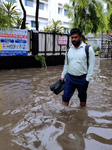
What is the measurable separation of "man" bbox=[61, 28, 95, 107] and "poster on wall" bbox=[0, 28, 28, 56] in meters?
6.95

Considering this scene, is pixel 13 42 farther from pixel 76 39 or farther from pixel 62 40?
pixel 76 39

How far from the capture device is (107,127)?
340 centimetres

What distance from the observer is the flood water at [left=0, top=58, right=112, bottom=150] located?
2.80 m

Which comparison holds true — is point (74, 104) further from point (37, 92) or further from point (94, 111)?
point (37, 92)

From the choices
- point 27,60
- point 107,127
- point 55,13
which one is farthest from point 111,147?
point 55,13

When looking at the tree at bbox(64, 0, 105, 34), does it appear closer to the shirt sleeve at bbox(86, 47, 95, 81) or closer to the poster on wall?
the poster on wall

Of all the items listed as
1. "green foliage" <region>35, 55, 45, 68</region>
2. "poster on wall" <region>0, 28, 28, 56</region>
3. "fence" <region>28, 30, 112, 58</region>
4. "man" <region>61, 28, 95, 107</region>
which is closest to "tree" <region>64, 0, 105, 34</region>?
"fence" <region>28, 30, 112, 58</region>

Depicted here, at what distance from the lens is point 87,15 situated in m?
14.7

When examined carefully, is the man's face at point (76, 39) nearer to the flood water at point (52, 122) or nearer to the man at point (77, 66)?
the man at point (77, 66)

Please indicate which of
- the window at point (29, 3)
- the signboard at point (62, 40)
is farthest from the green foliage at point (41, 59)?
the window at point (29, 3)

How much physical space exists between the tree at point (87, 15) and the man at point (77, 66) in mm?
11246

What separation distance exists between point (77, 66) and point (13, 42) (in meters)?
7.43

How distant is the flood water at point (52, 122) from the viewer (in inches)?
110

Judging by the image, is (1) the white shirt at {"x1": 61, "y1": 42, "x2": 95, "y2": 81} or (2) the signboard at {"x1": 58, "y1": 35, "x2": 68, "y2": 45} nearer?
(1) the white shirt at {"x1": 61, "y1": 42, "x2": 95, "y2": 81}
